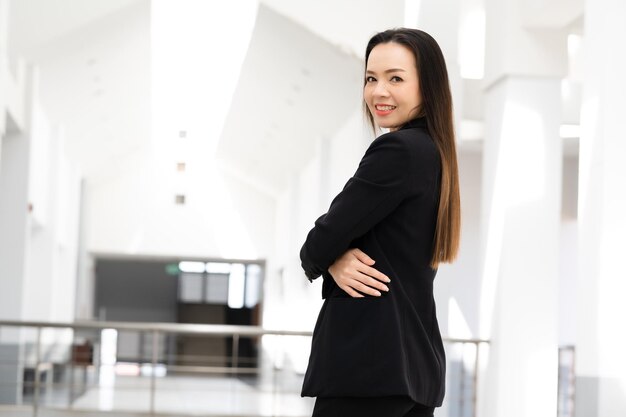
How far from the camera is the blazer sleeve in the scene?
1092 mm

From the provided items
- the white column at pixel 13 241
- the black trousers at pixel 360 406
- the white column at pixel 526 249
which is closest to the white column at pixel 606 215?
the white column at pixel 526 249

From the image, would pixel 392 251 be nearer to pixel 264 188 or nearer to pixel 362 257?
pixel 362 257

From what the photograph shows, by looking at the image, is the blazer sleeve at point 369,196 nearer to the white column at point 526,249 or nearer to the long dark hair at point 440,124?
the long dark hair at point 440,124

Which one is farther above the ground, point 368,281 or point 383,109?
point 383,109

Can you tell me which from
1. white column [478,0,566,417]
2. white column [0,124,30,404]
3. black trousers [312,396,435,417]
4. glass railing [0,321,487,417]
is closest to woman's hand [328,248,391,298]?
black trousers [312,396,435,417]

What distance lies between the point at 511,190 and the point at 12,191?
5.36 meters

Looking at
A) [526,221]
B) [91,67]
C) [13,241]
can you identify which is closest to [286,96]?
[91,67]

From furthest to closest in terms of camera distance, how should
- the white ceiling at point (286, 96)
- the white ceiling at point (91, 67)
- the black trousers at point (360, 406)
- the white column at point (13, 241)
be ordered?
the white ceiling at point (286, 96) < the white column at point (13, 241) < the white ceiling at point (91, 67) < the black trousers at point (360, 406)

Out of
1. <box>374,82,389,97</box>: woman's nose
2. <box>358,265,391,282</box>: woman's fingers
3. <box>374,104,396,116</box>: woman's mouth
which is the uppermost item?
<box>374,82,389,97</box>: woman's nose

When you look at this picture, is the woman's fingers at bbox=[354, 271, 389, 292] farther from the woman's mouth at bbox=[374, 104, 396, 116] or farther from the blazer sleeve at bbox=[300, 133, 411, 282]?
the woman's mouth at bbox=[374, 104, 396, 116]

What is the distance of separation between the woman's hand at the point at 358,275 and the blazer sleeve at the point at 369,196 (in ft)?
0.06

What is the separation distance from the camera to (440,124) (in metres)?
1.16

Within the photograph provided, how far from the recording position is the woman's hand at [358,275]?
1086 millimetres

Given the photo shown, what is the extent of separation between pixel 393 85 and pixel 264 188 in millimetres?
14792
